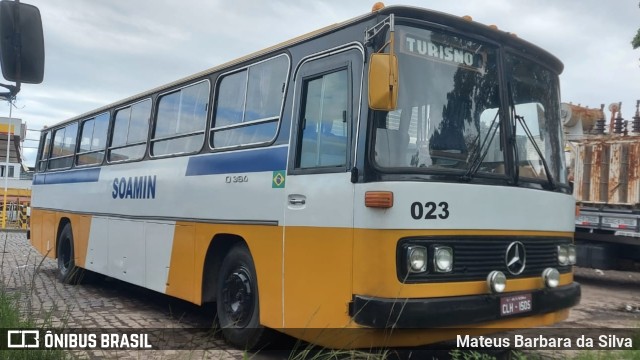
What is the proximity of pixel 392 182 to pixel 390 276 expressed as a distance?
0.69m

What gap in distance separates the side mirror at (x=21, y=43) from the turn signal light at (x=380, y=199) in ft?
7.94

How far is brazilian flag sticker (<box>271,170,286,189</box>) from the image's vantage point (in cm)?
537

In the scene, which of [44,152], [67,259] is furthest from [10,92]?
[44,152]

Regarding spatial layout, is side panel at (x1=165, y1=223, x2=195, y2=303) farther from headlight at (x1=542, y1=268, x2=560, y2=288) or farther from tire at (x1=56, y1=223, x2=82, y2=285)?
tire at (x1=56, y1=223, x2=82, y2=285)

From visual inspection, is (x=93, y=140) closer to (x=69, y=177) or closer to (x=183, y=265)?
(x=69, y=177)

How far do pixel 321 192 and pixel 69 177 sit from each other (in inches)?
293

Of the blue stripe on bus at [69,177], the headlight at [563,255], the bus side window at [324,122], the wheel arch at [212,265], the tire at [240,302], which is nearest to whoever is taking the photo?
the bus side window at [324,122]

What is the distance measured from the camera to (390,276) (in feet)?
14.2

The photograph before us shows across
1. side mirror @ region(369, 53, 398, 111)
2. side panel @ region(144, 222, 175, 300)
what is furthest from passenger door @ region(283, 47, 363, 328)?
side panel @ region(144, 222, 175, 300)

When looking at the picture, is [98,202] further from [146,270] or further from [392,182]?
[392,182]

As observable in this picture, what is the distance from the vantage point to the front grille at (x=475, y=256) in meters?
4.38

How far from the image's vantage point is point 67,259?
10.8m

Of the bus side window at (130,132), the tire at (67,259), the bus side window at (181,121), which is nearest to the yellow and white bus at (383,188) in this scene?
the bus side window at (181,121)

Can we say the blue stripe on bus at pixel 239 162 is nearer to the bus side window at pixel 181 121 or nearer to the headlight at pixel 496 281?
the bus side window at pixel 181 121
